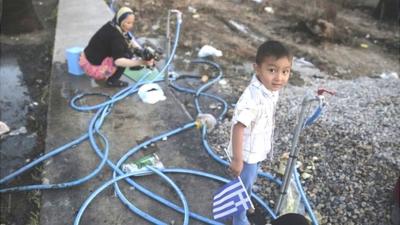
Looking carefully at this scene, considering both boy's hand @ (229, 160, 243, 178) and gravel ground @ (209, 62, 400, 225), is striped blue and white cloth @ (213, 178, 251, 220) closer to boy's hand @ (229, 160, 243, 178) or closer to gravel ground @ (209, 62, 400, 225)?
boy's hand @ (229, 160, 243, 178)

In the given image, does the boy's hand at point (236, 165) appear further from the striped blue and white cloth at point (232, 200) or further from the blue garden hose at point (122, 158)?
the blue garden hose at point (122, 158)

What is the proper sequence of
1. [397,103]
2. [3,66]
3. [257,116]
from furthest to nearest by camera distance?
[3,66], [397,103], [257,116]

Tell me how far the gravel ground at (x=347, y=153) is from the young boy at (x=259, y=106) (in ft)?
3.18

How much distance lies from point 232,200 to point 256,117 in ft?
1.89

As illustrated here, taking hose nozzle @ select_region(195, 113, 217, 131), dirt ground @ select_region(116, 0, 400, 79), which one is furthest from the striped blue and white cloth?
dirt ground @ select_region(116, 0, 400, 79)

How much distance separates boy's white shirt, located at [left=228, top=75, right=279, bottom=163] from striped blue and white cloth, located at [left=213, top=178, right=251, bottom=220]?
22 cm

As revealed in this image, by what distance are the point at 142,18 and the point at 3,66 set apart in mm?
2921

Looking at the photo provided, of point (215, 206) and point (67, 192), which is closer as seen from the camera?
point (215, 206)

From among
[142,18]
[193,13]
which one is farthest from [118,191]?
[193,13]

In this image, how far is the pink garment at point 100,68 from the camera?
15.9 feet

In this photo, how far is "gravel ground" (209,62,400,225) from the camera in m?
3.23

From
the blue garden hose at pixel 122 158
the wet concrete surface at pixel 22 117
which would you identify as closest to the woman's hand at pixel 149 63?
the blue garden hose at pixel 122 158

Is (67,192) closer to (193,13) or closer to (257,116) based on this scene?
(257,116)

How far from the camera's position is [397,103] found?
4.67 m
